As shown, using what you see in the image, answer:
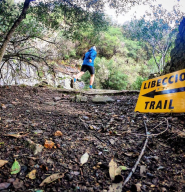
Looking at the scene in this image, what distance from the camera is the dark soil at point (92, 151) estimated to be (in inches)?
45.6

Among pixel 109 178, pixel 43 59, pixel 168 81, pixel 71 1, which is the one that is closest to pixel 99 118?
pixel 168 81

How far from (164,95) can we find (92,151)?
4.33 feet

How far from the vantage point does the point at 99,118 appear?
8.84 ft

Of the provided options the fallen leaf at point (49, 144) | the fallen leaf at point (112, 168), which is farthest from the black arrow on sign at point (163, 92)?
the fallen leaf at point (49, 144)

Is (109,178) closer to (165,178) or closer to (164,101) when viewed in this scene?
(165,178)

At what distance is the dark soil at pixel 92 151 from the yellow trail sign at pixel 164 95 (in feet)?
0.60

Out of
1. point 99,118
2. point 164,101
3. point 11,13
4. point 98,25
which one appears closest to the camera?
point 164,101

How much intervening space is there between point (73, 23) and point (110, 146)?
13.9 feet

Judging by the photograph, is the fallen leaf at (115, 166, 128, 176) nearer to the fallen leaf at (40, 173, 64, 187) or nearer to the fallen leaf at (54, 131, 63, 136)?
the fallen leaf at (40, 173, 64, 187)

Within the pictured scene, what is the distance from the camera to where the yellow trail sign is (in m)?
1.96

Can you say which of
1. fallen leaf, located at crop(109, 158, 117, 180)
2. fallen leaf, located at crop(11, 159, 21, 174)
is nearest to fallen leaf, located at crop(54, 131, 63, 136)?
fallen leaf, located at crop(11, 159, 21, 174)

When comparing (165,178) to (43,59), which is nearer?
(165,178)

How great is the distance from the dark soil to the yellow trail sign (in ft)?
0.60

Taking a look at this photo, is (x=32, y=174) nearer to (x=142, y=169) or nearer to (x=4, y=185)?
(x=4, y=185)
